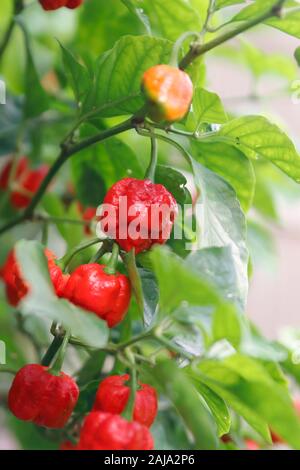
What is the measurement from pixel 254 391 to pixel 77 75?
0.38m

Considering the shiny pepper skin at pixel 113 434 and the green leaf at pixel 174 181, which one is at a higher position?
the green leaf at pixel 174 181

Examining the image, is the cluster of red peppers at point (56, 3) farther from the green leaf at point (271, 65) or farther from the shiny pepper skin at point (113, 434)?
the green leaf at point (271, 65)

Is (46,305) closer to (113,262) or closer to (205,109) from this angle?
(113,262)

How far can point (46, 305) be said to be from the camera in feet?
1.58

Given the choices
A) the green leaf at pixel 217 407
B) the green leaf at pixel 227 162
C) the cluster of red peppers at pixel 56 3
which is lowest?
the green leaf at pixel 217 407

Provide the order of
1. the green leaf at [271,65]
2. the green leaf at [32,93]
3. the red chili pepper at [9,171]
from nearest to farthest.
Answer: the green leaf at [32,93], the red chili pepper at [9,171], the green leaf at [271,65]

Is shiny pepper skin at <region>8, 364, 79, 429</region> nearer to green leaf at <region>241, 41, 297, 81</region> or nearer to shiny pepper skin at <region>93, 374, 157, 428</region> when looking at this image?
shiny pepper skin at <region>93, 374, 157, 428</region>

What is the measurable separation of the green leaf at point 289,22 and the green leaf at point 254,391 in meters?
0.29

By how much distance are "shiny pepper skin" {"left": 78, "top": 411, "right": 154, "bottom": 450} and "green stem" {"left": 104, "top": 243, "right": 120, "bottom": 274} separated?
0.37ft

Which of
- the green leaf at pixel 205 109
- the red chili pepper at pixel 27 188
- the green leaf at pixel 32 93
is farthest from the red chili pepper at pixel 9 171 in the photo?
the green leaf at pixel 205 109

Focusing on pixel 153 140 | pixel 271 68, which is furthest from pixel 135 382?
pixel 271 68

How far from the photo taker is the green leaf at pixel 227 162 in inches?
28.4

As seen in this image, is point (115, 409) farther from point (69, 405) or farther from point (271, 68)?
point (271, 68)

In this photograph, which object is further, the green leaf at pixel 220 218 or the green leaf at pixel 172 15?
the green leaf at pixel 172 15
